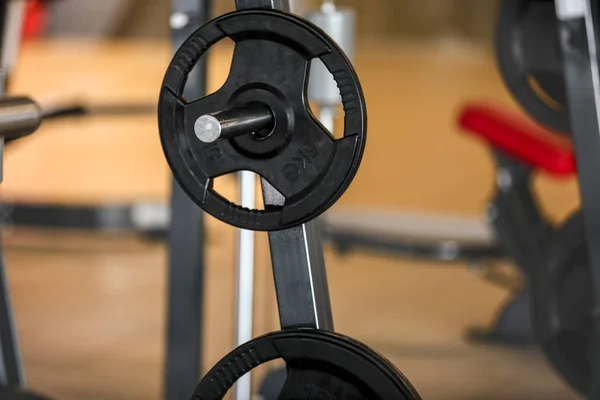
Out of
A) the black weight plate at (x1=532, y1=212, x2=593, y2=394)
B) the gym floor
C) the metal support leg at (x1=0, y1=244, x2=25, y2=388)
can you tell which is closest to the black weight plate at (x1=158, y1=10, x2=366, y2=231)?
the metal support leg at (x1=0, y1=244, x2=25, y2=388)

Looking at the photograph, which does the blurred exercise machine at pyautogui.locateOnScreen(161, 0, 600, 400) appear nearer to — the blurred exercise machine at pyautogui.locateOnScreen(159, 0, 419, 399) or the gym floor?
the blurred exercise machine at pyautogui.locateOnScreen(159, 0, 419, 399)

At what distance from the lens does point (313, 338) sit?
0.76 metres

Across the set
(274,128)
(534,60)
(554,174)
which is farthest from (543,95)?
(274,128)

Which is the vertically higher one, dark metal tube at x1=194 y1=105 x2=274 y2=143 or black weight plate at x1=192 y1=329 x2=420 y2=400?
dark metal tube at x1=194 y1=105 x2=274 y2=143

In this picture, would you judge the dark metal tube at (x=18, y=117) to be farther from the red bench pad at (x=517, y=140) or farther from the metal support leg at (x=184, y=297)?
the red bench pad at (x=517, y=140)

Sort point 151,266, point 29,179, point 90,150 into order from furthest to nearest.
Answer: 1. point 90,150
2. point 29,179
3. point 151,266

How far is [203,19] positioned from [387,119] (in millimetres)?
5012

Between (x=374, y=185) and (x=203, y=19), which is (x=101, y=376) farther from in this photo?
(x=374, y=185)

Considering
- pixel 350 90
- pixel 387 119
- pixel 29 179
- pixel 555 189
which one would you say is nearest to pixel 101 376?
pixel 350 90

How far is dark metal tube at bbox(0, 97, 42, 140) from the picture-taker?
776 millimetres

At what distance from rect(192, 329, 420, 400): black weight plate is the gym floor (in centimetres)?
104

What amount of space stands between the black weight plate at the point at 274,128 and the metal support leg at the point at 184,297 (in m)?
0.80

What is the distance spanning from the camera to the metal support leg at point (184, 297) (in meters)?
1.57

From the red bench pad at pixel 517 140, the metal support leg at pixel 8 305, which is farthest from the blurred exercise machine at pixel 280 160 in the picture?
the red bench pad at pixel 517 140
